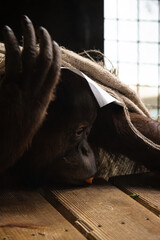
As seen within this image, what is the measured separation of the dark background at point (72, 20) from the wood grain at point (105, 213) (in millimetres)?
1844

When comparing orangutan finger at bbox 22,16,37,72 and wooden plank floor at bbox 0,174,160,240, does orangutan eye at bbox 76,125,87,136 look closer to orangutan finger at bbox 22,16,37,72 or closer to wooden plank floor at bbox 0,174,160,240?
wooden plank floor at bbox 0,174,160,240

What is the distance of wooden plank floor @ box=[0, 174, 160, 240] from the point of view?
77 cm

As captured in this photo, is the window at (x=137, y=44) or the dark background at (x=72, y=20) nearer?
the dark background at (x=72, y=20)

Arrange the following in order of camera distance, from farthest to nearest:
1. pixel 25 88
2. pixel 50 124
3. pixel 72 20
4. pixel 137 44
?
1. pixel 137 44
2. pixel 72 20
3. pixel 50 124
4. pixel 25 88

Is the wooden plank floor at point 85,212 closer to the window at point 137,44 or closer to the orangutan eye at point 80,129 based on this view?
the orangutan eye at point 80,129

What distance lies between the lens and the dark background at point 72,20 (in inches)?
107

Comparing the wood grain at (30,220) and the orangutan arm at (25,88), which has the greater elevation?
the orangutan arm at (25,88)

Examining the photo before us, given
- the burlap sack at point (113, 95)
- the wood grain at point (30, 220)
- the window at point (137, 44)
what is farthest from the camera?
the window at point (137, 44)

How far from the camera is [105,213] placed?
2.88 feet

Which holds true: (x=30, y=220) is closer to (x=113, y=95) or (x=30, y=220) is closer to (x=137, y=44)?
(x=113, y=95)

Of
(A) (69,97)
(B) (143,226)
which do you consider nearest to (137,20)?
(A) (69,97)

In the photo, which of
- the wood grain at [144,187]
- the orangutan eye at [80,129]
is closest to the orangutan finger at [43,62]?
the orangutan eye at [80,129]

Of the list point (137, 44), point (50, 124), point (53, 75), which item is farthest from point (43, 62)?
point (137, 44)

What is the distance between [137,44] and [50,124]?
275 centimetres
